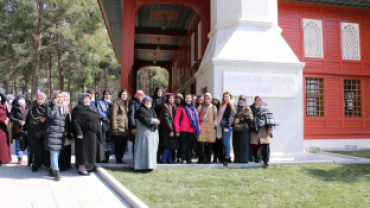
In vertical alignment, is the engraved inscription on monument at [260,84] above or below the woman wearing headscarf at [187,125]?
above

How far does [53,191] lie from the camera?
4.96 metres

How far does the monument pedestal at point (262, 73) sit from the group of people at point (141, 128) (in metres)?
1.45

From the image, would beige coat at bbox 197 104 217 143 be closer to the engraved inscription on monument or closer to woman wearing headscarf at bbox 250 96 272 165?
Answer: woman wearing headscarf at bbox 250 96 272 165

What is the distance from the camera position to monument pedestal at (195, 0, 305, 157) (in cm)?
870

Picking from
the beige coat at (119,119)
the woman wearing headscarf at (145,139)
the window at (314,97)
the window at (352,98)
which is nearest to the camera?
the woman wearing headscarf at (145,139)

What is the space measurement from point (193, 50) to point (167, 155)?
850 cm

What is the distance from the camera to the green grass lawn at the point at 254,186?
14.7 feet

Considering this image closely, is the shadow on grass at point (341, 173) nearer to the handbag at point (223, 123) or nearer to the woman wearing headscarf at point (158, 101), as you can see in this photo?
the handbag at point (223, 123)

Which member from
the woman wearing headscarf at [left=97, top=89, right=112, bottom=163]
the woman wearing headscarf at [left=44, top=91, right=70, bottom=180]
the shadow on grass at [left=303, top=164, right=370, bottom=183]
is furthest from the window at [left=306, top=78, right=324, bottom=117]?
the woman wearing headscarf at [left=44, top=91, right=70, bottom=180]

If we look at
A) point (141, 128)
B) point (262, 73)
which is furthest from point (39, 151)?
point (262, 73)

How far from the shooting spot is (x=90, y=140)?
6.20 m

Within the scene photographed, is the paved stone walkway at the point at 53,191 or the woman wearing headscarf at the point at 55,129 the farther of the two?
the woman wearing headscarf at the point at 55,129

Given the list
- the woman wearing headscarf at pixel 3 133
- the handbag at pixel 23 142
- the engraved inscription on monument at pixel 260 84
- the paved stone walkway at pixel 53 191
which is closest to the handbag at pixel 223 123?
the engraved inscription on monument at pixel 260 84

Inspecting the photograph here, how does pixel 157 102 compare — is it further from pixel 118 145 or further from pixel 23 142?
pixel 23 142
